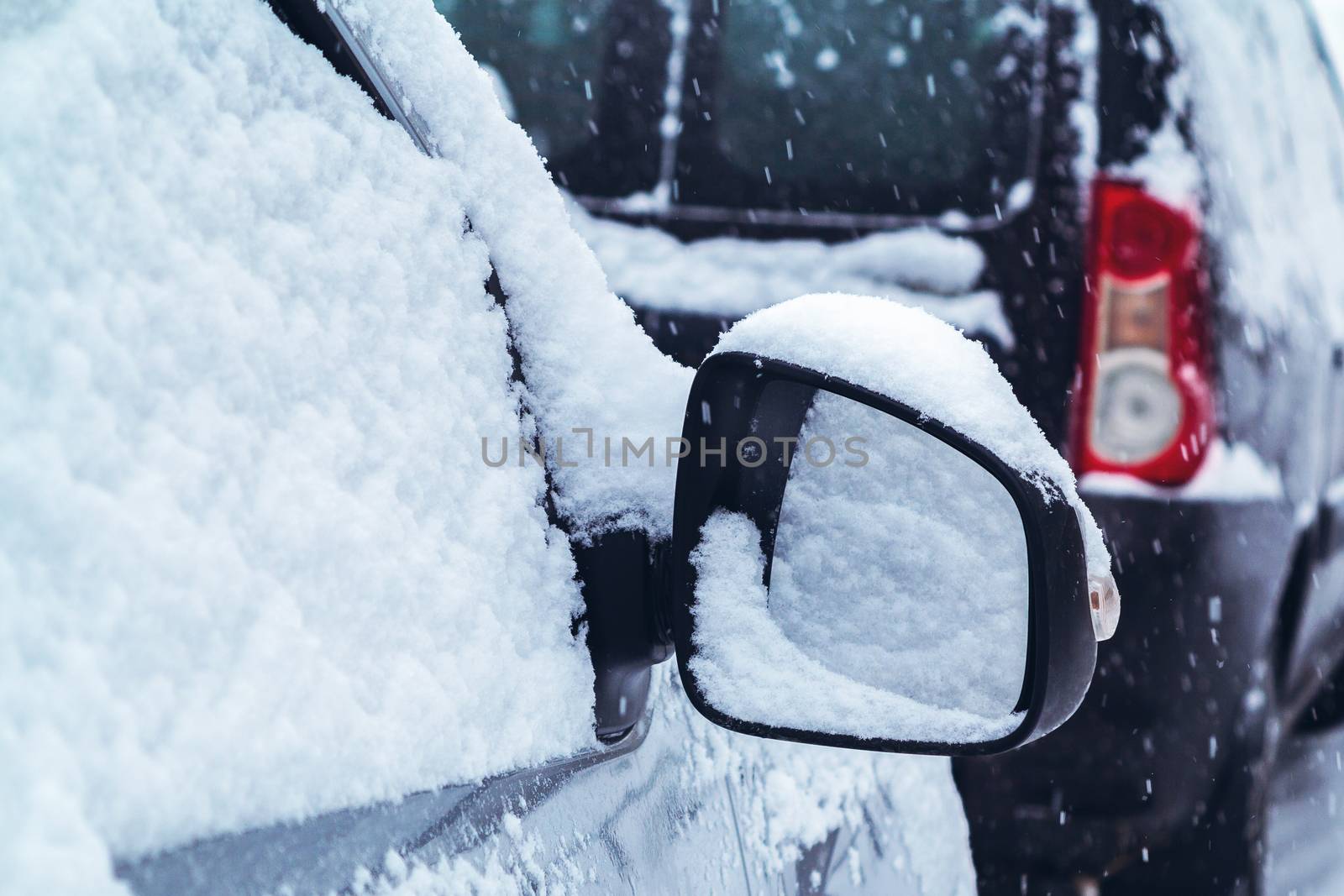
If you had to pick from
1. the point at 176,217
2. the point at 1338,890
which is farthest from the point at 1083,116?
the point at 176,217

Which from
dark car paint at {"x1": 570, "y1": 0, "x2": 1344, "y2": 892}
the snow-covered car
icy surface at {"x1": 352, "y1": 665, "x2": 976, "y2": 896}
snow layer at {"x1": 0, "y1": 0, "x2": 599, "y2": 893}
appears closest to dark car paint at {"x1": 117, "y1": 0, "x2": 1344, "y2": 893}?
dark car paint at {"x1": 570, "y1": 0, "x2": 1344, "y2": 892}

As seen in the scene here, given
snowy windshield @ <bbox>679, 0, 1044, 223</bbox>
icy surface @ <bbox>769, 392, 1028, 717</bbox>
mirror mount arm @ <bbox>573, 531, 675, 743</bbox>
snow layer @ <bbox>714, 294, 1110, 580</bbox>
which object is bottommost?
snowy windshield @ <bbox>679, 0, 1044, 223</bbox>

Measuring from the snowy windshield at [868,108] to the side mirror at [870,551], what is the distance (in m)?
1.68

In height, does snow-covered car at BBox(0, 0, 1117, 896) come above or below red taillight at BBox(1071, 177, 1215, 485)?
above

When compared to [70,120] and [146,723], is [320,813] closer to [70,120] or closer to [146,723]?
[146,723]

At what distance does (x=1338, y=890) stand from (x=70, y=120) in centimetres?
329

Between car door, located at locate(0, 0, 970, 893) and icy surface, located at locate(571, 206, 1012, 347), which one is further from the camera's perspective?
icy surface, located at locate(571, 206, 1012, 347)

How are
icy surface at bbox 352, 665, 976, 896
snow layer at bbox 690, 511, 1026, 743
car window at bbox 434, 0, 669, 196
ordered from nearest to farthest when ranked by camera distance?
1. icy surface at bbox 352, 665, 976, 896
2. snow layer at bbox 690, 511, 1026, 743
3. car window at bbox 434, 0, 669, 196

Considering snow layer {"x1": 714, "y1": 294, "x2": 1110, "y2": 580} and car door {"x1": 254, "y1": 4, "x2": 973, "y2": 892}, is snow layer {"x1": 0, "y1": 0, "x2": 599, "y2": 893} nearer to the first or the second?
car door {"x1": 254, "y1": 4, "x2": 973, "y2": 892}

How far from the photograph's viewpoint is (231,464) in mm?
653

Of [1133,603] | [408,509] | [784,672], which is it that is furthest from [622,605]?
[1133,603]

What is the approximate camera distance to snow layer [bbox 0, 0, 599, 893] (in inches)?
21.3

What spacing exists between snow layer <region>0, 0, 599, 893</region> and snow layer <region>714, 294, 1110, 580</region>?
214 millimetres

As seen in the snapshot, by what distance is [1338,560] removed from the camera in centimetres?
312
